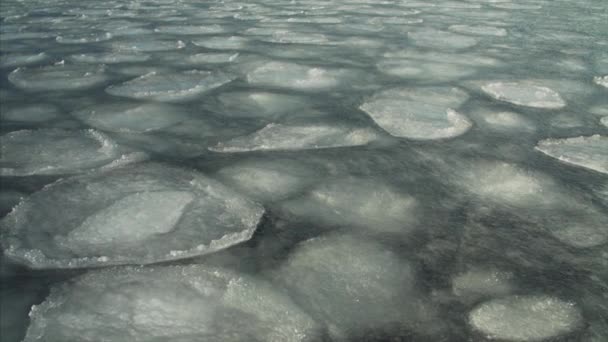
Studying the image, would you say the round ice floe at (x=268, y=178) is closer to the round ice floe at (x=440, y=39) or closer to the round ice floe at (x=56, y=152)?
the round ice floe at (x=56, y=152)

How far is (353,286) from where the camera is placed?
0.90 m

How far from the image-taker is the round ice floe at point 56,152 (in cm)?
134

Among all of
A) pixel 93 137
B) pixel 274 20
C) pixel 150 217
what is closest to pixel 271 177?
pixel 150 217

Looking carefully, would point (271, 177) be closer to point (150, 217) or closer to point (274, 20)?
point (150, 217)

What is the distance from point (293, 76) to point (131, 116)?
0.78 m

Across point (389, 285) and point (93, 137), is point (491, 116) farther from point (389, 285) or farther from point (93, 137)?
point (93, 137)

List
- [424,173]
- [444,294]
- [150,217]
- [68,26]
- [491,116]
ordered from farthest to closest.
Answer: [68,26] < [491,116] < [424,173] < [150,217] < [444,294]

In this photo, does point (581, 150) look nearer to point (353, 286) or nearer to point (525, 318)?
point (525, 318)

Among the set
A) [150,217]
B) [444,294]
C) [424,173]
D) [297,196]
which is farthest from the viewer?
[424,173]

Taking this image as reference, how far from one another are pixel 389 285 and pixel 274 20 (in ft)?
11.3

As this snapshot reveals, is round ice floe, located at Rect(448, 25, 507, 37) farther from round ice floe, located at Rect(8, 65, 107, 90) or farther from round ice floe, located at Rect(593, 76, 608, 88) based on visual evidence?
round ice floe, located at Rect(8, 65, 107, 90)

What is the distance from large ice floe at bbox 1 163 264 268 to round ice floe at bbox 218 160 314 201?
0.15 feet

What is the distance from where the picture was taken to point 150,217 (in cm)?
110

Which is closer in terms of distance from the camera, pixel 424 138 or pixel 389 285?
pixel 389 285
